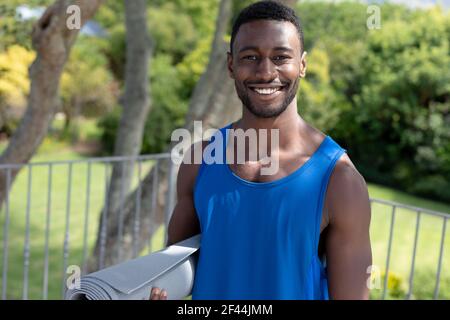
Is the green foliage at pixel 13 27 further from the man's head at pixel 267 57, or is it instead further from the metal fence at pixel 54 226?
the man's head at pixel 267 57

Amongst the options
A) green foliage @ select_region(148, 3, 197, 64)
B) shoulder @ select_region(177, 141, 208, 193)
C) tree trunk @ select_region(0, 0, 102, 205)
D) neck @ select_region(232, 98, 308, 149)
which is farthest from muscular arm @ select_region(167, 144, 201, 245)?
green foliage @ select_region(148, 3, 197, 64)

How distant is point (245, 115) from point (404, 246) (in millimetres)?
8273

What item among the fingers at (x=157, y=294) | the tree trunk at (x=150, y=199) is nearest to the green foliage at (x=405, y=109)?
the tree trunk at (x=150, y=199)

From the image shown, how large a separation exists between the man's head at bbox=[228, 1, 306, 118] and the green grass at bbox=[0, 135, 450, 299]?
128 inches

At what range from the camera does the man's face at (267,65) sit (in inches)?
53.8

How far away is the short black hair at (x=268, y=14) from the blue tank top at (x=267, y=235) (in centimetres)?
32

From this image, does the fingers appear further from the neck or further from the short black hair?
the short black hair

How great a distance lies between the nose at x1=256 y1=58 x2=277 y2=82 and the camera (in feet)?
4.48

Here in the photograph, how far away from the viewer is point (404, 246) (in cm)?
912

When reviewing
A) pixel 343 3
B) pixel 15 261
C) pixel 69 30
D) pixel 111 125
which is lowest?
pixel 15 261

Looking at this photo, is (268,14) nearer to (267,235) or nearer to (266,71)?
(266,71)

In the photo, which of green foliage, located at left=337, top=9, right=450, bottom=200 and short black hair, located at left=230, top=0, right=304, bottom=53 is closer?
short black hair, located at left=230, top=0, right=304, bottom=53

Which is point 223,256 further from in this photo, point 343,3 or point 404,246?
point 343,3
